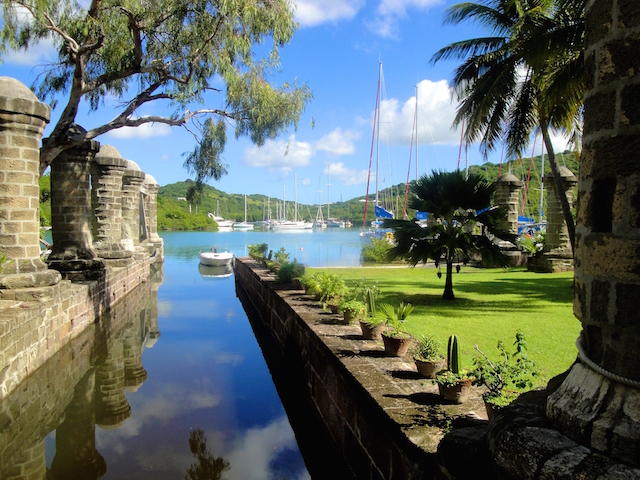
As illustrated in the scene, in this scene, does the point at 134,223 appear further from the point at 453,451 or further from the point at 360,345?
the point at 453,451

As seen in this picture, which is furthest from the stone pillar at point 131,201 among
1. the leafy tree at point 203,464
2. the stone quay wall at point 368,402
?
the leafy tree at point 203,464

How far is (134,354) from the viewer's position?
992 cm

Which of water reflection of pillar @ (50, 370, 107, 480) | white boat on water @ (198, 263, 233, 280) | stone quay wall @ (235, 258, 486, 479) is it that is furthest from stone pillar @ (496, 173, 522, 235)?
water reflection of pillar @ (50, 370, 107, 480)

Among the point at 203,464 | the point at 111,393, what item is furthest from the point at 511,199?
the point at 203,464

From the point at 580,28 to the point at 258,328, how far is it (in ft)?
30.6

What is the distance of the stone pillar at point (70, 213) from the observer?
1220 centimetres

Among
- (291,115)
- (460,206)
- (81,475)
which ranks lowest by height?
(81,475)

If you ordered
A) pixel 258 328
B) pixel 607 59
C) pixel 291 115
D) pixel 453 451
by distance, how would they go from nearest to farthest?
pixel 607 59
pixel 453 451
pixel 258 328
pixel 291 115

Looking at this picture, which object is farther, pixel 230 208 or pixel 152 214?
pixel 230 208

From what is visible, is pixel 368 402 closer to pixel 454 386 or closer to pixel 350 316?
pixel 454 386

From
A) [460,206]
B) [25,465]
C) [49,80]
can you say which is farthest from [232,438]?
[49,80]

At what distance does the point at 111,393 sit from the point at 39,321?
1.55 m

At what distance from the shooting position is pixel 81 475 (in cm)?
527

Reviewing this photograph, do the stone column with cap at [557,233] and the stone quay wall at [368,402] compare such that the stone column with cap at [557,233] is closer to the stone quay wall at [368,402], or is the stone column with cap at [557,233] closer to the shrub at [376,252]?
the shrub at [376,252]
